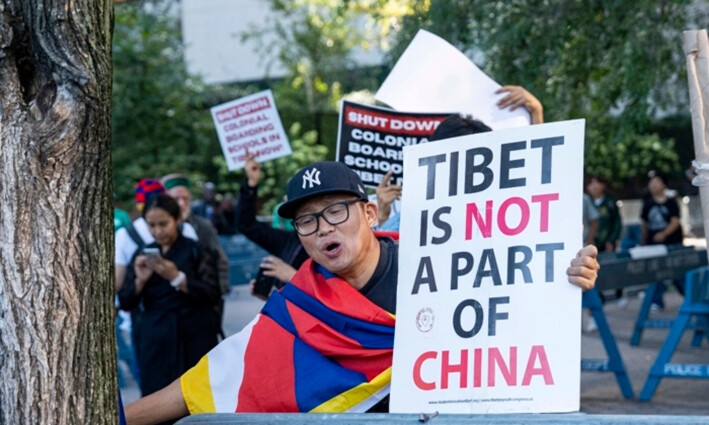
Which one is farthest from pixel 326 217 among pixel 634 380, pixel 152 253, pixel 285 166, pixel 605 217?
pixel 285 166

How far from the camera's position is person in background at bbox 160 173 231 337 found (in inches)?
302

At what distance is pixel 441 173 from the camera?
3.62 m

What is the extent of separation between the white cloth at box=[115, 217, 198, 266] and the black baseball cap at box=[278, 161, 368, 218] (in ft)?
13.7

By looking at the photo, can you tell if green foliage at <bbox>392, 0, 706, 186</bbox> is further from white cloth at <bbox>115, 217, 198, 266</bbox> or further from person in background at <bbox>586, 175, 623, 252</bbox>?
person in background at <bbox>586, 175, 623, 252</bbox>

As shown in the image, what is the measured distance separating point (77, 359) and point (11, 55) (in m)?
0.82

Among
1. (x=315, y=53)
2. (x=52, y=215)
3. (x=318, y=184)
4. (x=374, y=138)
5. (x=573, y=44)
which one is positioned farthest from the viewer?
(x=315, y=53)

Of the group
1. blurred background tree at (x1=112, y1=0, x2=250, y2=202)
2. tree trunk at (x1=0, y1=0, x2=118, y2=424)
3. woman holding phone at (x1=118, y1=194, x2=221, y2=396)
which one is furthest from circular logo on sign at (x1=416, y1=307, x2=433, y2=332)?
blurred background tree at (x1=112, y1=0, x2=250, y2=202)

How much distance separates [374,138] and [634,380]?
4871 mm

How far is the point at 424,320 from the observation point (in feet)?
11.5

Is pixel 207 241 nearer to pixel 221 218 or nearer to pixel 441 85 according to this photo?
pixel 441 85

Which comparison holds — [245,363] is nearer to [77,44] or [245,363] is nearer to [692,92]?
[77,44]

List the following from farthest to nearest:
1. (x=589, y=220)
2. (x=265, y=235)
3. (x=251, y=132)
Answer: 1. (x=589, y=220)
2. (x=251, y=132)
3. (x=265, y=235)

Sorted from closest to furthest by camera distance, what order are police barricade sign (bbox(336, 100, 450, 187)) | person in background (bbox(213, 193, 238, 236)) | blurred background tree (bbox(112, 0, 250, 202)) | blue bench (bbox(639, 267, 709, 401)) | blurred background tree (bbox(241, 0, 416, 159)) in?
police barricade sign (bbox(336, 100, 450, 187)) < blue bench (bbox(639, 267, 709, 401)) < blurred background tree (bbox(112, 0, 250, 202)) < person in background (bbox(213, 193, 238, 236)) < blurred background tree (bbox(241, 0, 416, 159))

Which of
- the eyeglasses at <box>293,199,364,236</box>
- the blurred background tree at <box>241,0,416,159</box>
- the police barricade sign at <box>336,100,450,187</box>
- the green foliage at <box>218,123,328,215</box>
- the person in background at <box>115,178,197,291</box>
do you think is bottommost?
the eyeglasses at <box>293,199,364,236</box>
